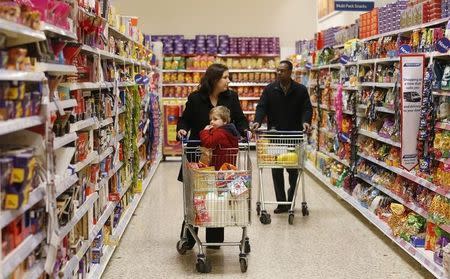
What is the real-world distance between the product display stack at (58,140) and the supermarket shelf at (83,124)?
0.01 m

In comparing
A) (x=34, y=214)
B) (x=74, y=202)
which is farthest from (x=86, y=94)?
(x=34, y=214)

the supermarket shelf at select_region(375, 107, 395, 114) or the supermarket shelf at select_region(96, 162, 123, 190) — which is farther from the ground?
the supermarket shelf at select_region(375, 107, 395, 114)

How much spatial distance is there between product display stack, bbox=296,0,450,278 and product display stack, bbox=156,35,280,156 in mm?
4526

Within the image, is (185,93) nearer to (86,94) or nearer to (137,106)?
(137,106)

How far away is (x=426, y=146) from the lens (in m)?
5.03

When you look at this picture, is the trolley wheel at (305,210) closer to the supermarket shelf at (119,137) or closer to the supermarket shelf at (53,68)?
the supermarket shelf at (119,137)

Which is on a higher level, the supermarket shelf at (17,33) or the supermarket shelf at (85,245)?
the supermarket shelf at (17,33)

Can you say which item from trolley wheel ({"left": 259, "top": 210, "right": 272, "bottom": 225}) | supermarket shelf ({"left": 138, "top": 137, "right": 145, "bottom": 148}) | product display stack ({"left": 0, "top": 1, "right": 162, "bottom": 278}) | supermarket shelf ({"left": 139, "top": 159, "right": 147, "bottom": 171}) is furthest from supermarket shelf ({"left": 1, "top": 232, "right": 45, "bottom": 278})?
supermarket shelf ({"left": 139, "top": 159, "right": 147, "bottom": 171})

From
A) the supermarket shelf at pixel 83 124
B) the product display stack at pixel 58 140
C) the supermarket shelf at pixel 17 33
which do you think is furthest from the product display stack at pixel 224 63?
the supermarket shelf at pixel 17 33

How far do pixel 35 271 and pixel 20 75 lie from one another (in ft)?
3.19

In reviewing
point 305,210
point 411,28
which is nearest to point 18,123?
point 411,28

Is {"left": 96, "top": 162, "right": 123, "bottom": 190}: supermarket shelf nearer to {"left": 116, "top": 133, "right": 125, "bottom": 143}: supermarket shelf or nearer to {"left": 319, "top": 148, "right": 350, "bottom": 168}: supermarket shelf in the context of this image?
{"left": 116, "top": 133, "right": 125, "bottom": 143}: supermarket shelf

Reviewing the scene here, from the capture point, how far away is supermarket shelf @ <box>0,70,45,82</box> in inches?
92.4

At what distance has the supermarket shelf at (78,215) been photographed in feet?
10.9
